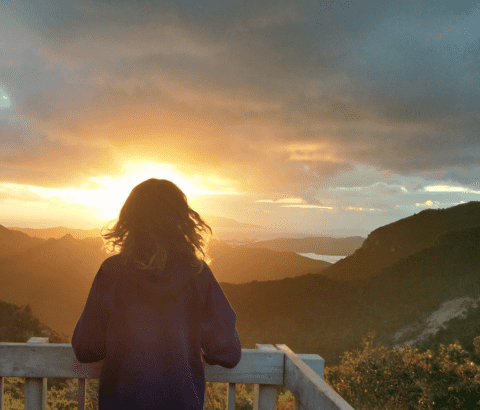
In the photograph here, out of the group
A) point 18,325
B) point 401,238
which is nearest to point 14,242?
point 18,325

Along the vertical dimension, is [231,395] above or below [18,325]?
above

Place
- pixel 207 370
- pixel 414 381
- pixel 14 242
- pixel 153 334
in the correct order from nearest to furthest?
pixel 153 334, pixel 207 370, pixel 414 381, pixel 14 242

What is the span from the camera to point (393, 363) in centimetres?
812

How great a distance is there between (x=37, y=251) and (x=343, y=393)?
217 ft

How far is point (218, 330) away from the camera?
1.64 metres

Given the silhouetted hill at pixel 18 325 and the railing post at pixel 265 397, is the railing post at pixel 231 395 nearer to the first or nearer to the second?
the railing post at pixel 265 397

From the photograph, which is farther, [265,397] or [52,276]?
[52,276]

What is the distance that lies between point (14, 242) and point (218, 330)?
6306cm

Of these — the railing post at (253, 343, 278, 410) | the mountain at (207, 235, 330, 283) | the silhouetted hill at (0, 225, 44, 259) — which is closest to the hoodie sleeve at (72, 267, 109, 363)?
the railing post at (253, 343, 278, 410)

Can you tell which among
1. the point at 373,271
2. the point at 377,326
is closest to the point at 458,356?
the point at 377,326

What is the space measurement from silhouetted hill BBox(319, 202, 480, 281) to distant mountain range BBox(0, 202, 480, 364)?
72cm

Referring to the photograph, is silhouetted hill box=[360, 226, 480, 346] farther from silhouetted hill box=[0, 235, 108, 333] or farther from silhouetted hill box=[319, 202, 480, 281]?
silhouetted hill box=[0, 235, 108, 333]

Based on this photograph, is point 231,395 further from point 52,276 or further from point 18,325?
point 52,276

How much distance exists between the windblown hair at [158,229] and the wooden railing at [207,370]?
598 millimetres
